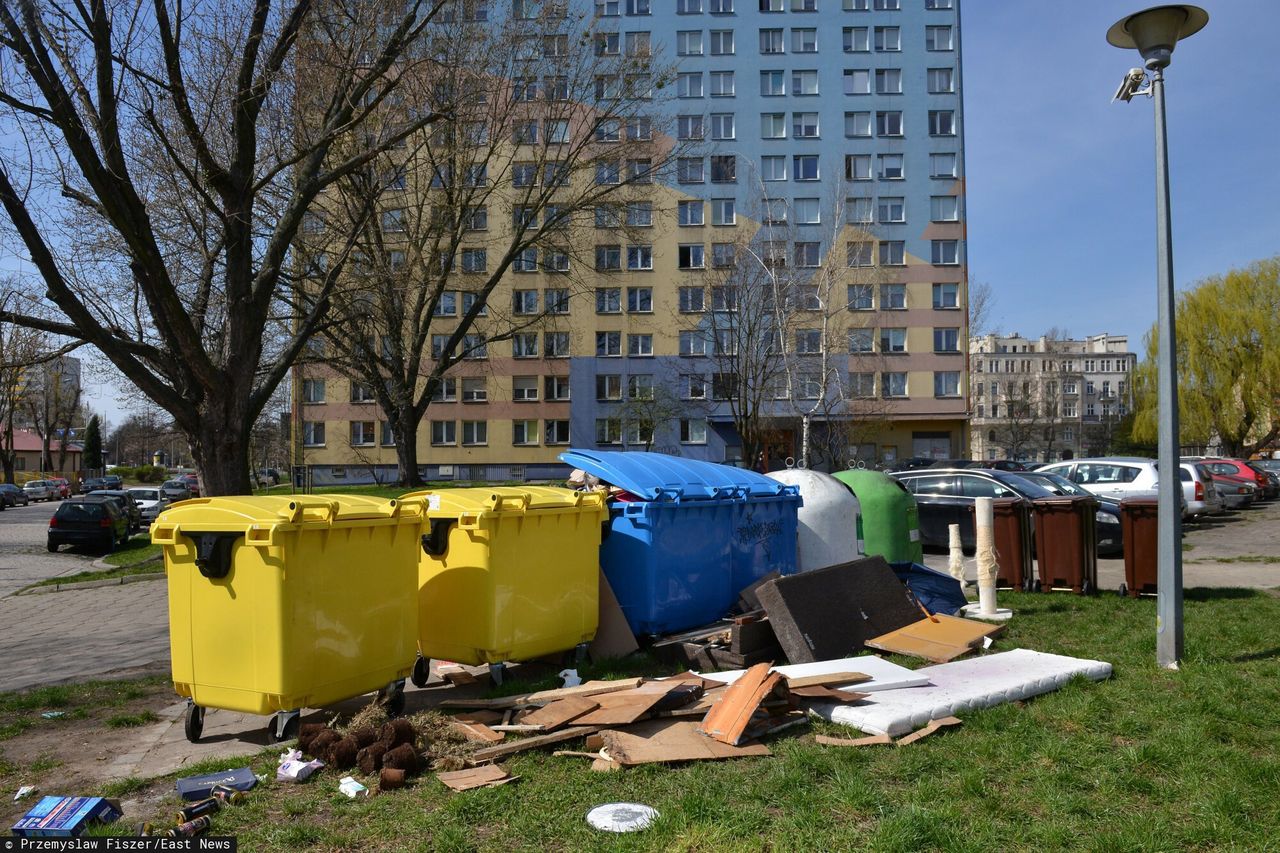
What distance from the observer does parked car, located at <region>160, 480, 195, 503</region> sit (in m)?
46.6

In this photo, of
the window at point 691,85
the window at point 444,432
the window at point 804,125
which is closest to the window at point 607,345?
the window at point 444,432

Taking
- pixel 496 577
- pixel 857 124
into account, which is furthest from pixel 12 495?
pixel 496 577

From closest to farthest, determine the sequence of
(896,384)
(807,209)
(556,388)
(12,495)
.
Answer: (896,384) → (807,209) → (12,495) → (556,388)

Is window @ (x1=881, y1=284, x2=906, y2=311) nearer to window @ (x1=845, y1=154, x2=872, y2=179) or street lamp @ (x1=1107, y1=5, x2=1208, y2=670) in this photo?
window @ (x1=845, y1=154, x2=872, y2=179)

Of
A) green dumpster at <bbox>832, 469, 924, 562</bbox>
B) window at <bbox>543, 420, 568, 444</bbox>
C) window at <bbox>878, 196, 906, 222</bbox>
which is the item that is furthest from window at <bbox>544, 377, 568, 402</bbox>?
green dumpster at <bbox>832, 469, 924, 562</bbox>

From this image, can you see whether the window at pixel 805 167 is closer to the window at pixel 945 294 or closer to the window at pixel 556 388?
the window at pixel 945 294

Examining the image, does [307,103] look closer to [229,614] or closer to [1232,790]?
[229,614]

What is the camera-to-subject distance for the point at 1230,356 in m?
50.4

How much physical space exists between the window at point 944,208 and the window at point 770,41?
13.0m

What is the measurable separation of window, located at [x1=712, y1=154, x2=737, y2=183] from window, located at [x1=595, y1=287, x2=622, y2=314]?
8.59 m

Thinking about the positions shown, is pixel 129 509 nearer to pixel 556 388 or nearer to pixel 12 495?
pixel 556 388

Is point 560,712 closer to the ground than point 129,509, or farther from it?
farther from it

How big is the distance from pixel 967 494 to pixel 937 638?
10217 millimetres

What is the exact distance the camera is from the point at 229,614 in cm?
598
